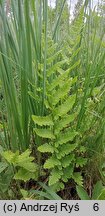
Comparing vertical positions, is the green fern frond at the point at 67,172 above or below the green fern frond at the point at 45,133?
below

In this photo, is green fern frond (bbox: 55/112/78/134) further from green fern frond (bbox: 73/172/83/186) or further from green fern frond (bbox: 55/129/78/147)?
green fern frond (bbox: 73/172/83/186)

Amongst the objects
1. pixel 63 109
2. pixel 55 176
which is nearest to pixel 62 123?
pixel 63 109

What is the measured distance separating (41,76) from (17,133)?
0.17m

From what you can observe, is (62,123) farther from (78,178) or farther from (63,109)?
(78,178)

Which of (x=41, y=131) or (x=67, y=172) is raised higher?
(x=41, y=131)

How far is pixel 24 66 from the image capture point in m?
0.86

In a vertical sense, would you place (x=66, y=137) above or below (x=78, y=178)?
above

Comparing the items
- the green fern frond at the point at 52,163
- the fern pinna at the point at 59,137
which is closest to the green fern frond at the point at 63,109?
the fern pinna at the point at 59,137

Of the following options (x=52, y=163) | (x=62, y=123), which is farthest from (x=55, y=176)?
(x=62, y=123)

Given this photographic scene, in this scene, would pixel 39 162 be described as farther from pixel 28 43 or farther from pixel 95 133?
pixel 28 43

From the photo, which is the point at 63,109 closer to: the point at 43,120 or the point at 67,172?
the point at 43,120

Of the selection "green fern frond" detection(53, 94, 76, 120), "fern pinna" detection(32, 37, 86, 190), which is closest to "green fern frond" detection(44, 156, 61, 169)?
"fern pinna" detection(32, 37, 86, 190)

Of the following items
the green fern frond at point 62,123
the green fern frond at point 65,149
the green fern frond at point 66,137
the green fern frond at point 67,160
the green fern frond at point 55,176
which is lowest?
the green fern frond at point 55,176

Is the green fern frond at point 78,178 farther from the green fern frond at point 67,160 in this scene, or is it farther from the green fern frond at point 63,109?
the green fern frond at point 63,109
